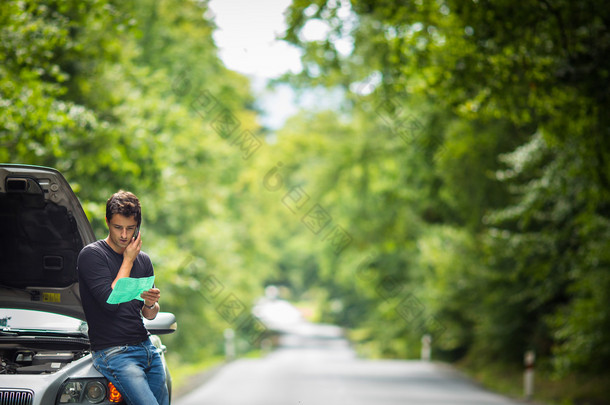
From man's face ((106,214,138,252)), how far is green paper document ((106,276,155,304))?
0.88 ft

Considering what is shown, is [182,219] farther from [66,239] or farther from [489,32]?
[66,239]

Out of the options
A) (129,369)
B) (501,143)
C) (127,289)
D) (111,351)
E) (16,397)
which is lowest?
(16,397)

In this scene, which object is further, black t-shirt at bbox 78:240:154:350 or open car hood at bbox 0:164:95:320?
open car hood at bbox 0:164:95:320

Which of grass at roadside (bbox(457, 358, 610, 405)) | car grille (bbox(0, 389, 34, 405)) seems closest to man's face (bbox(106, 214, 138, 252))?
car grille (bbox(0, 389, 34, 405))

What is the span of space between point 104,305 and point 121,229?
0.43 meters

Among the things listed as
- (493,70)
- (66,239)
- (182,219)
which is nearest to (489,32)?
(493,70)

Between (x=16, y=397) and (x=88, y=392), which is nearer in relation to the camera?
(x=16, y=397)

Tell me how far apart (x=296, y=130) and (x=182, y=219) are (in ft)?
28.6

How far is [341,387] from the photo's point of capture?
60.1 ft

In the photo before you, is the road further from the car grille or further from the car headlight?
the car grille

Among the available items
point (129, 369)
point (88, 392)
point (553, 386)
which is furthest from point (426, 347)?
point (129, 369)

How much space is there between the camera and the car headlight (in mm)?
4855

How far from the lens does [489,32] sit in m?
11.9

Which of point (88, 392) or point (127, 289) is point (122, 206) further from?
point (88, 392)
